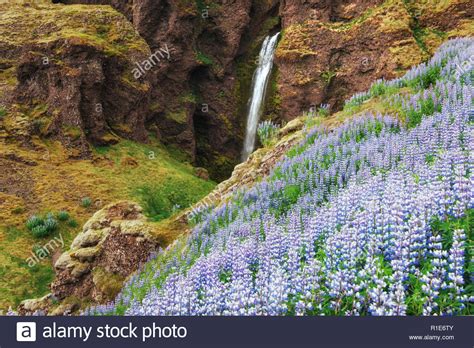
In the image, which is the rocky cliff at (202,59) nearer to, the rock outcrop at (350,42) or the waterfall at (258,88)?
the rock outcrop at (350,42)

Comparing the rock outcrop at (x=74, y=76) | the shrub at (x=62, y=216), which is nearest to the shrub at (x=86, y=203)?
the shrub at (x=62, y=216)

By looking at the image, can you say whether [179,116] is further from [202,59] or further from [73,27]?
[73,27]

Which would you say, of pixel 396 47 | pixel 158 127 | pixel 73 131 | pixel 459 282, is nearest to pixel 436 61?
pixel 459 282

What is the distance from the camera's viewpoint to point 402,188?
489 cm

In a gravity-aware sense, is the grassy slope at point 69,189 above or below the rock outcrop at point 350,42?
below

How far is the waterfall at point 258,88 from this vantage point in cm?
3247

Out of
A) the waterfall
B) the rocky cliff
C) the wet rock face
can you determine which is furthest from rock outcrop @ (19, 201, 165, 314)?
the waterfall

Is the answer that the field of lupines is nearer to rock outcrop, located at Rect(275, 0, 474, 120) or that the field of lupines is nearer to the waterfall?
rock outcrop, located at Rect(275, 0, 474, 120)

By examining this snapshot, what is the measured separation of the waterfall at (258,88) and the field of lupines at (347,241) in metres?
24.6

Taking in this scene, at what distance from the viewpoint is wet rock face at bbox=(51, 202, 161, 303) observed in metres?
8.12

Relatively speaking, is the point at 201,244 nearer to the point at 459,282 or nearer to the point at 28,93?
the point at 459,282

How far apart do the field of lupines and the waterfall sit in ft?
80.8

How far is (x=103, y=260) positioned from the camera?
346 inches

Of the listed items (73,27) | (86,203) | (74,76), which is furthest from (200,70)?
(86,203)
